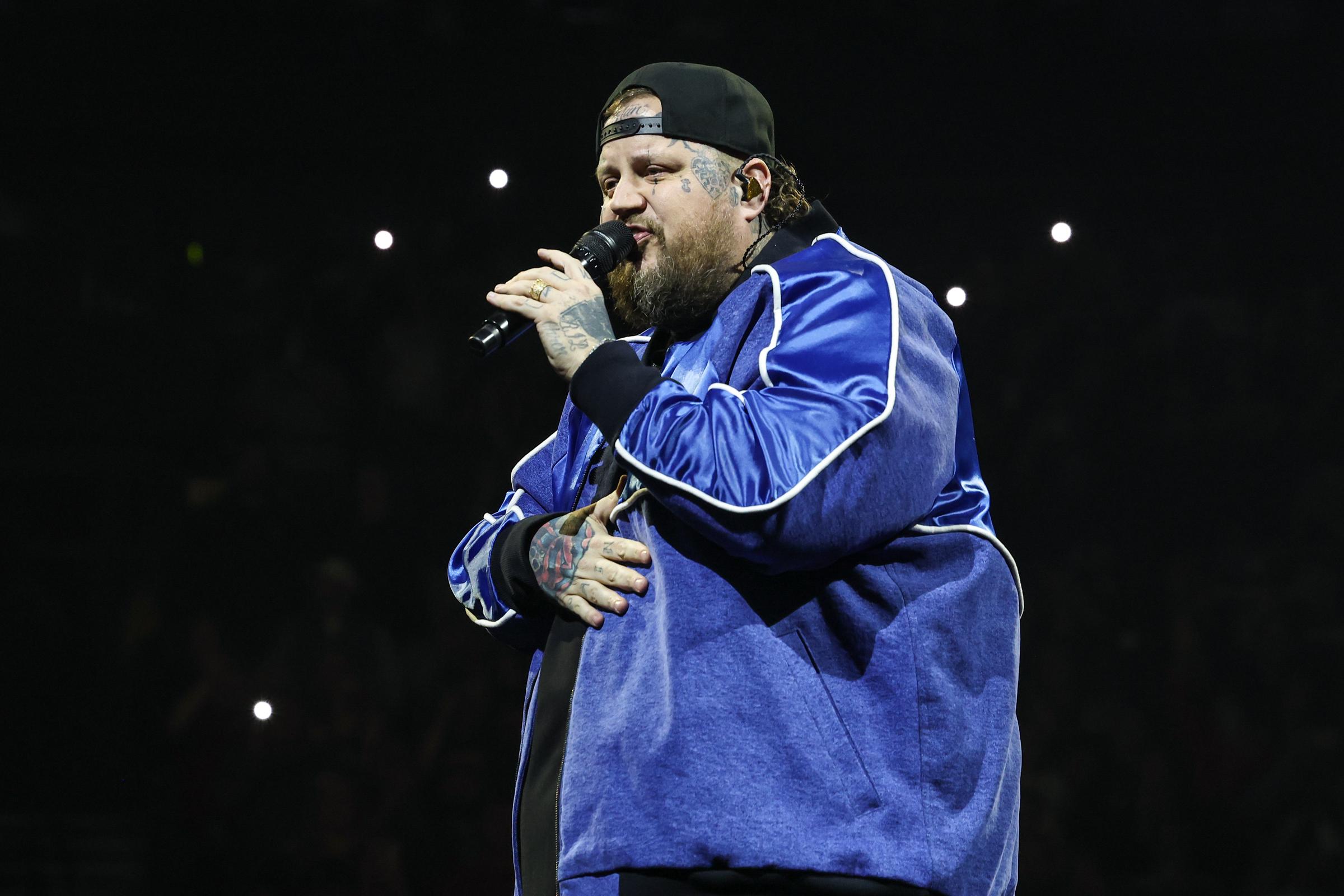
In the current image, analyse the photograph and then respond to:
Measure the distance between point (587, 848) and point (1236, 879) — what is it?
231cm

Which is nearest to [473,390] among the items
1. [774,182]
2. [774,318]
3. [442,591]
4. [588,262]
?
[442,591]

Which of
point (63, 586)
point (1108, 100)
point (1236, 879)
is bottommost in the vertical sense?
point (1236, 879)

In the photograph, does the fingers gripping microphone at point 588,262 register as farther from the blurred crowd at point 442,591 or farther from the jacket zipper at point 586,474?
the blurred crowd at point 442,591

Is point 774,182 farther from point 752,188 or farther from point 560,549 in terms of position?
point 560,549

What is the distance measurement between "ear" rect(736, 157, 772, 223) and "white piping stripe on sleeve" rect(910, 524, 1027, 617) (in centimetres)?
51

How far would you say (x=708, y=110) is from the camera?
61.7 inches

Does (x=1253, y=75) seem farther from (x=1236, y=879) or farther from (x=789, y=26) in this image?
(x=1236, y=879)

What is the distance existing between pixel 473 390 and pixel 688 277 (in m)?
1.76

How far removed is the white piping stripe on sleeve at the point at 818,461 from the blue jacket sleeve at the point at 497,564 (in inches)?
13.7

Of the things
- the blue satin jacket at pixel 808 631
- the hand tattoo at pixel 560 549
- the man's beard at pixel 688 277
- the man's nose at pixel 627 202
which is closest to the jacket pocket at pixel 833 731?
the blue satin jacket at pixel 808 631

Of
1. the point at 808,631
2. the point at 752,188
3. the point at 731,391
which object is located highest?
the point at 752,188

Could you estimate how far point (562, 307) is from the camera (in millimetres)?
1314

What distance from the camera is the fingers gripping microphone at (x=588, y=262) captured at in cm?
133

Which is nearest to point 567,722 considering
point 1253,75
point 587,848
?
point 587,848
